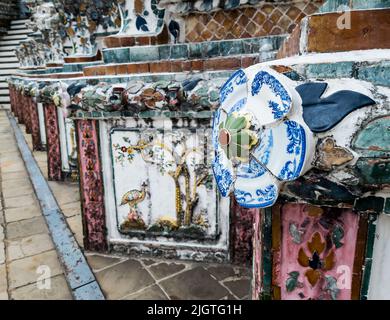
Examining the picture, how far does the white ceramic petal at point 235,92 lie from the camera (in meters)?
0.77

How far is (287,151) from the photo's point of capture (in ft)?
2.27

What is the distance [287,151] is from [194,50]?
155 centimetres

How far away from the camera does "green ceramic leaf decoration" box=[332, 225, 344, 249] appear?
817 mm

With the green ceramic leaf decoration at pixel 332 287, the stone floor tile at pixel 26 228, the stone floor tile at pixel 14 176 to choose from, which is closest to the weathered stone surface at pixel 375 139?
the green ceramic leaf decoration at pixel 332 287

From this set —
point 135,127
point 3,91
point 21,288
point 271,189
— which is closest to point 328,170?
point 271,189

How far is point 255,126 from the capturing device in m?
0.73

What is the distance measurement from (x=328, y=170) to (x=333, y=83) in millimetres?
176

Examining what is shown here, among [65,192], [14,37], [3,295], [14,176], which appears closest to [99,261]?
[3,295]

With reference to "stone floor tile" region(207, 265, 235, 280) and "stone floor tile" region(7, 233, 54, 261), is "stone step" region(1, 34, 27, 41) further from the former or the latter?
"stone floor tile" region(207, 265, 235, 280)

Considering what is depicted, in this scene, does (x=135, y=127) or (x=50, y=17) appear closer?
(x=135, y=127)

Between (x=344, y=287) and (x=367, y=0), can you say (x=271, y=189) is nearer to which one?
(x=344, y=287)

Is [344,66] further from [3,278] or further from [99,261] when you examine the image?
[3,278]

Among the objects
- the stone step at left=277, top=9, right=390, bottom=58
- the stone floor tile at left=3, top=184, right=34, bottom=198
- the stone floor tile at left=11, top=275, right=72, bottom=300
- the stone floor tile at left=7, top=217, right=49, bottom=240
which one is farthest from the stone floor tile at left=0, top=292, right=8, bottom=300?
the stone step at left=277, top=9, right=390, bottom=58
